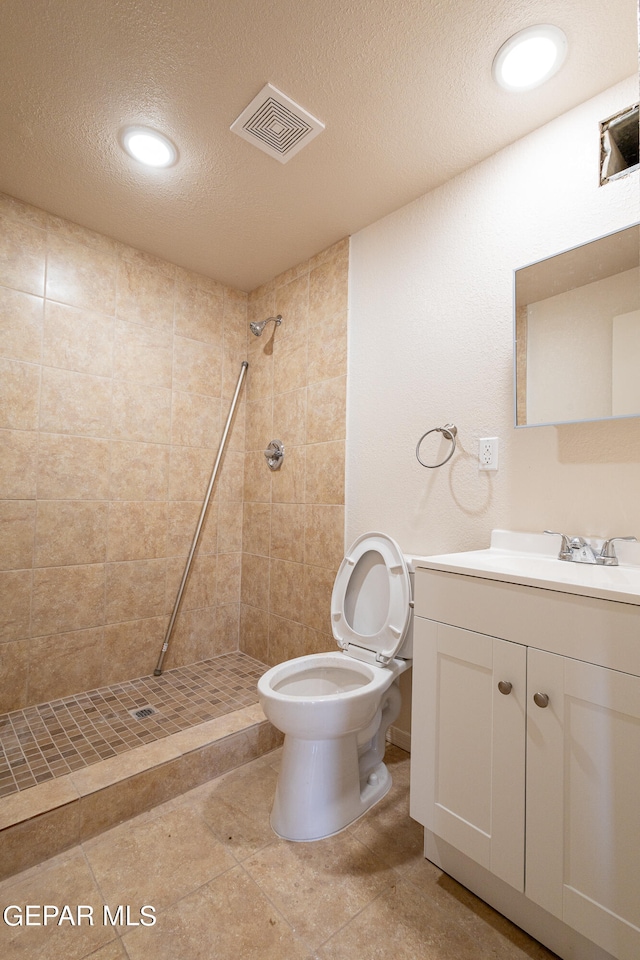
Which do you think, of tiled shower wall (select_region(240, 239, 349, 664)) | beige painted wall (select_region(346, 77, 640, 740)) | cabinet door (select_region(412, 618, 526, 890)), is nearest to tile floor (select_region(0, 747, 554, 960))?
cabinet door (select_region(412, 618, 526, 890))

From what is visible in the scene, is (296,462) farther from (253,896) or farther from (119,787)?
(253,896)

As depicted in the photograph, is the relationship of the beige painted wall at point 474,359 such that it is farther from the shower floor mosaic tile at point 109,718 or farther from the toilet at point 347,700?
the shower floor mosaic tile at point 109,718

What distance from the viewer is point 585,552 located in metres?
1.21

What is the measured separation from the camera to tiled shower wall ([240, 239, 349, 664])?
2.03 metres

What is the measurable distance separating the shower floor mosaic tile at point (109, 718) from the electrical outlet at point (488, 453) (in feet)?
4.48

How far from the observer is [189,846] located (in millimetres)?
1266

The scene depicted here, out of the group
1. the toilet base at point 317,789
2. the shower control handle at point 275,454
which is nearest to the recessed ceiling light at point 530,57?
the shower control handle at point 275,454

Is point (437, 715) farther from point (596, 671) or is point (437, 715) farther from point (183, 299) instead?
point (183, 299)

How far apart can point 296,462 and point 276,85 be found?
141 cm

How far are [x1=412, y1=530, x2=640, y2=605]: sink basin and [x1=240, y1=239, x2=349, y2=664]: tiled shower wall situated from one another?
76 centimetres

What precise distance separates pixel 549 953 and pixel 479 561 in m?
0.86

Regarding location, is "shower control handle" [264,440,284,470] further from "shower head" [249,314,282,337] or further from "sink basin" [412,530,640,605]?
"sink basin" [412,530,640,605]

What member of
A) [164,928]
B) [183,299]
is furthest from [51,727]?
[183,299]

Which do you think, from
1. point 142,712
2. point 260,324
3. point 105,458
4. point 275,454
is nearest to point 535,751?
point 142,712
